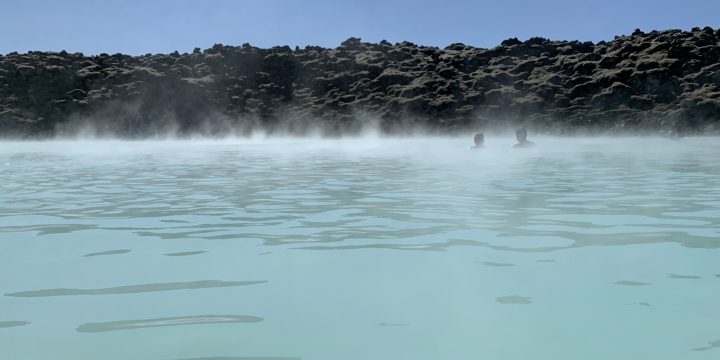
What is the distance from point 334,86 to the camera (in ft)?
302

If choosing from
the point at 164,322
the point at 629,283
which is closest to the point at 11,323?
the point at 164,322

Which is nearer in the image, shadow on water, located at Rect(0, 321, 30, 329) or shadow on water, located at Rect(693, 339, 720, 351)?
shadow on water, located at Rect(693, 339, 720, 351)

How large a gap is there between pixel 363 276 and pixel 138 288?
70.5 inches

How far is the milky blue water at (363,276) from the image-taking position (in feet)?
14.5

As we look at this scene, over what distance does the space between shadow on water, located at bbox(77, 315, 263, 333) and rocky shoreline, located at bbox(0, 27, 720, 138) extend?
57.6 meters

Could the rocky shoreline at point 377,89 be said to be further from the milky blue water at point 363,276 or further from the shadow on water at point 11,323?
the shadow on water at point 11,323

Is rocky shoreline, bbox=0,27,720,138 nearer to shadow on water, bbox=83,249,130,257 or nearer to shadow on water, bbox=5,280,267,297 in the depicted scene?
shadow on water, bbox=83,249,130,257

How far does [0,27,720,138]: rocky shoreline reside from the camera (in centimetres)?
7038

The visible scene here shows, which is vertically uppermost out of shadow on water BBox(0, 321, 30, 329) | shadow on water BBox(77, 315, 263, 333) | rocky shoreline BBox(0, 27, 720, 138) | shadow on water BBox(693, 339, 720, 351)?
rocky shoreline BBox(0, 27, 720, 138)

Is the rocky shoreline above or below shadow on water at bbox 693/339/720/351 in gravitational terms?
above

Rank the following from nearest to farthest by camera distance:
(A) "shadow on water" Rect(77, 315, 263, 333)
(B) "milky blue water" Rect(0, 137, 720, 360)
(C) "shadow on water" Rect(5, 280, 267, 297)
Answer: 1. (B) "milky blue water" Rect(0, 137, 720, 360)
2. (A) "shadow on water" Rect(77, 315, 263, 333)
3. (C) "shadow on water" Rect(5, 280, 267, 297)

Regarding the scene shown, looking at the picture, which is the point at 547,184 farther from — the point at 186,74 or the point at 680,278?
the point at 186,74

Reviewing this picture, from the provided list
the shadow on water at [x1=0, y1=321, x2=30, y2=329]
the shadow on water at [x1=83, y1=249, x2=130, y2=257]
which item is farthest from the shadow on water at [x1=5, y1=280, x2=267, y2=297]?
the shadow on water at [x1=83, y1=249, x2=130, y2=257]

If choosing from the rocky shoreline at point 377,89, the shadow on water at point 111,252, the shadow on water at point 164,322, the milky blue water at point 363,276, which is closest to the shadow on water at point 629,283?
the milky blue water at point 363,276
